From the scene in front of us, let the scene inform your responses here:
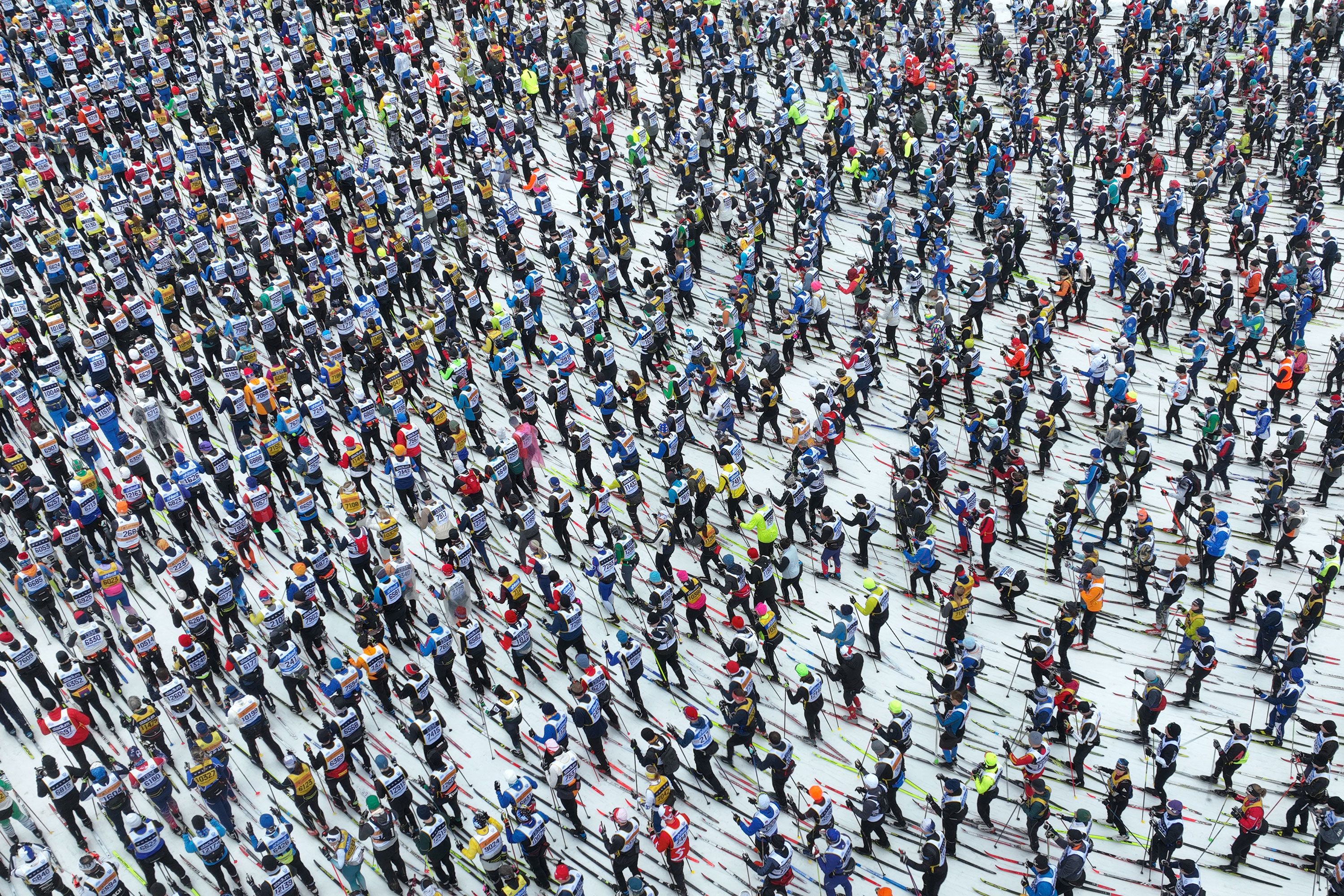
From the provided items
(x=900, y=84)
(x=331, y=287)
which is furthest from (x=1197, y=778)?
(x=900, y=84)

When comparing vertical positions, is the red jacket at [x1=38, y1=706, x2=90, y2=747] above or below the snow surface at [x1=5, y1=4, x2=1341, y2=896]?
above

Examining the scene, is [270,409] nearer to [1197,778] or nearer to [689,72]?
[1197,778]

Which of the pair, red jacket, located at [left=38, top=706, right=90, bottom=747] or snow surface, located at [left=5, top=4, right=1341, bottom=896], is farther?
snow surface, located at [left=5, top=4, right=1341, bottom=896]

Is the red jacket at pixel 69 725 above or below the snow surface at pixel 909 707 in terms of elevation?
above

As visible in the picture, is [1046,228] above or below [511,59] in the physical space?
below

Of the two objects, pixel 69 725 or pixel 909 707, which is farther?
pixel 909 707

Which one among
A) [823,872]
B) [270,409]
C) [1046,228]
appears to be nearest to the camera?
[823,872]

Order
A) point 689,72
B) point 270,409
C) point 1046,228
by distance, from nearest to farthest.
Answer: point 270,409 < point 1046,228 < point 689,72

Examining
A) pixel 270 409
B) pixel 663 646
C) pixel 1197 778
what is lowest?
pixel 1197 778
